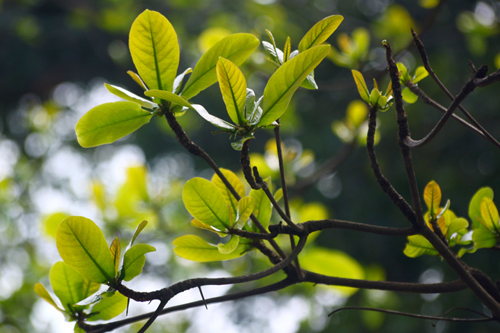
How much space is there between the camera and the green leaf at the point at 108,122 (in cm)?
28

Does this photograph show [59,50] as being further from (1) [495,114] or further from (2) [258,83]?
(1) [495,114]

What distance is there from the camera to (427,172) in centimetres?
139

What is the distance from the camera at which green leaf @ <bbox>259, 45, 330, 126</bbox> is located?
0.76 feet

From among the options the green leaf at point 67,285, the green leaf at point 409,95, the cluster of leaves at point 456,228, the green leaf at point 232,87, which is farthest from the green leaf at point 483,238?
the green leaf at point 67,285

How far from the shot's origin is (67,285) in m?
0.32

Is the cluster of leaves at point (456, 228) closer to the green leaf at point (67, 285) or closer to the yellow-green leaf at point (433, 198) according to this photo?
the yellow-green leaf at point (433, 198)

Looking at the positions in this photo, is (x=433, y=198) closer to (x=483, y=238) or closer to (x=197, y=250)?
(x=483, y=238)

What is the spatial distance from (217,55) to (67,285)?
0.81ft

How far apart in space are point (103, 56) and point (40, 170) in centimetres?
88

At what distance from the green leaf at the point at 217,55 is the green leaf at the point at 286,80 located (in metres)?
0.06

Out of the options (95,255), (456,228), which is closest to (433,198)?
(456,228)

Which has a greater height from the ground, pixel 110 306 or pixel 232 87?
pixel 232 87

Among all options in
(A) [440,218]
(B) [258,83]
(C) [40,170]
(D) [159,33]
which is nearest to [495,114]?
(B) [258,83]

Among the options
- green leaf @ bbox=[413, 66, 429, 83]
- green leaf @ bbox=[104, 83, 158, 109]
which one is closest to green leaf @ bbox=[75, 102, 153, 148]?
green leaf @ bbox=[104, 83, 158, 109]
